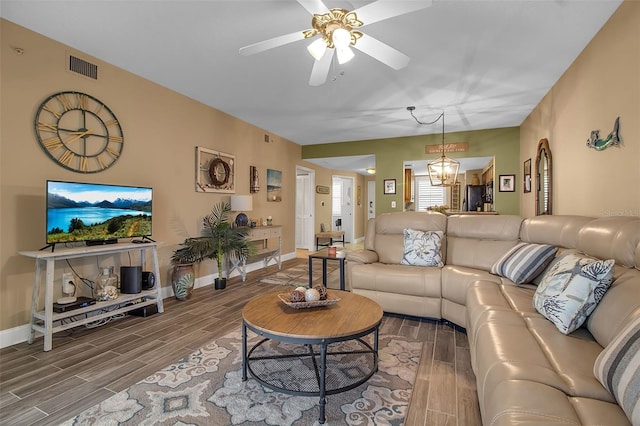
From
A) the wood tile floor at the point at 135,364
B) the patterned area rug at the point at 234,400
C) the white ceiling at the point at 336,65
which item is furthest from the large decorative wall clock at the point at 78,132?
the patterned area rug at the point at 234,400

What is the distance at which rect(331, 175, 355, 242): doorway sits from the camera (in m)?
9.63

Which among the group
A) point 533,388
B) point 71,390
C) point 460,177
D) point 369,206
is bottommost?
point 71,390

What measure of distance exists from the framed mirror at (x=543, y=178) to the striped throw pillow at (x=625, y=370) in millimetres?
3101

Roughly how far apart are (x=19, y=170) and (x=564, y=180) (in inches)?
202

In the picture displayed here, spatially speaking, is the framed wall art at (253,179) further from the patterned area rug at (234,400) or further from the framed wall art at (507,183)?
the framed wall art at (507,183)

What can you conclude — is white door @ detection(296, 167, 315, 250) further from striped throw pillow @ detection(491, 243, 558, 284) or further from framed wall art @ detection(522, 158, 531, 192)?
striped throw pillow @ detection(491, 243, 558, 284)

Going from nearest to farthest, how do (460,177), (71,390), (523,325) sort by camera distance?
(523,325) → (71,390) → (460,177)

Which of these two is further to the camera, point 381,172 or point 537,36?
point 381,172

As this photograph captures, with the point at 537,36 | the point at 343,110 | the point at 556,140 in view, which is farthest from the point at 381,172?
the point at 537,36

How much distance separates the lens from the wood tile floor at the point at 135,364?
1.73 m

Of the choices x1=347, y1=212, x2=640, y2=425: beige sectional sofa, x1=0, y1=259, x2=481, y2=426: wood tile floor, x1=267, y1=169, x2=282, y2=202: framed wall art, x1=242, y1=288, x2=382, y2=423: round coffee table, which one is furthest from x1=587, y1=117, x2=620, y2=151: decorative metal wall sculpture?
x1=267, y1=169, x2=282, y2=202: framed wall art

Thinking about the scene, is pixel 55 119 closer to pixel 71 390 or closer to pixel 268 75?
pixel 268 75

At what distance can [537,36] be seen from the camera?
2631 millimetres

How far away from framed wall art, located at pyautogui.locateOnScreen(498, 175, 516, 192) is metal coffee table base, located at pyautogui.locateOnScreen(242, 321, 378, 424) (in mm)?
4534
